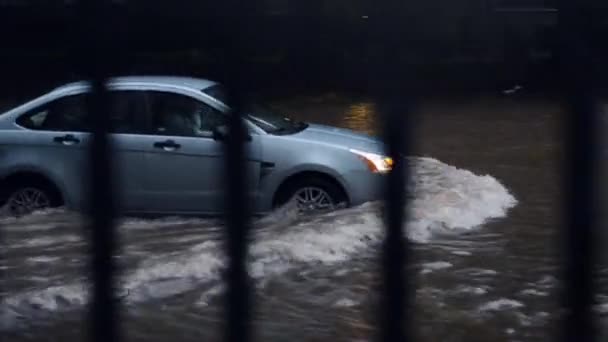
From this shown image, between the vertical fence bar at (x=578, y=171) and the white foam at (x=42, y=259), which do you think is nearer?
the vertical fence bar at (x=578, y=171)

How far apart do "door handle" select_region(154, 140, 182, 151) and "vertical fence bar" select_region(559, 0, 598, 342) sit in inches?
275

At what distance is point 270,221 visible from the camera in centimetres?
837

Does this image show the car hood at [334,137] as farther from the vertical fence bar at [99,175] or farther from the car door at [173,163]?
the vertical fence bar at [99,175]

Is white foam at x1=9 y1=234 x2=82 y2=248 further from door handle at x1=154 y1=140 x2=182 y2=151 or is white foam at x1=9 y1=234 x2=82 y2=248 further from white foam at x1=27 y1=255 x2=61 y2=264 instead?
door handle at x1=154 y1=140 x2=182 y2=151

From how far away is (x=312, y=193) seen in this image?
29.4ft

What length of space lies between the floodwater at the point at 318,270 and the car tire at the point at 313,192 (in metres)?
0.16

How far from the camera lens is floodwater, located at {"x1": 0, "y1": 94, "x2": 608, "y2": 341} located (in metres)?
5.27

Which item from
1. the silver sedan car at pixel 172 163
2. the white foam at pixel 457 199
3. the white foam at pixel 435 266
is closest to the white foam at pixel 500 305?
the white foam at pixel 435 266

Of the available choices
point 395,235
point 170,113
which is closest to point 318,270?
point 170,113

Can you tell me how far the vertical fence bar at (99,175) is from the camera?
1541 mm

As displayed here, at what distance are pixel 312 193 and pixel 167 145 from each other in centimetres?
120

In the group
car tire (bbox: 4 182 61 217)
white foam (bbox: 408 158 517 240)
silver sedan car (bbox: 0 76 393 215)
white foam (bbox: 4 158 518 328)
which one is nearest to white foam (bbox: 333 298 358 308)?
white foam (bbox: 4 158 518 328)

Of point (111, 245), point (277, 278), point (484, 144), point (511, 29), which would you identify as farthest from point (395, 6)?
point (484, 144)

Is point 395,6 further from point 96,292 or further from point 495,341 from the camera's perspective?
point 495,341
